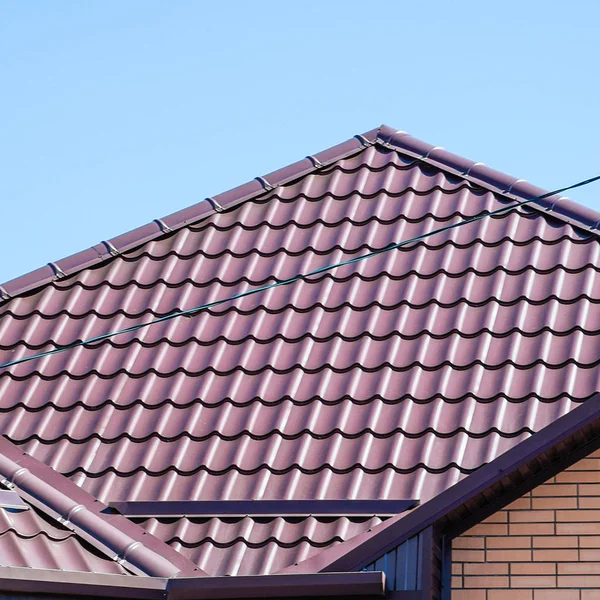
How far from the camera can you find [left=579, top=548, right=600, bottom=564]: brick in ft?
18.9

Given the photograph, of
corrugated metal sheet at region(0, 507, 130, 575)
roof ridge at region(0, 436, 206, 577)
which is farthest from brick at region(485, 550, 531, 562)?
corrugated metal sheet at region(0, 507, 130, 575)

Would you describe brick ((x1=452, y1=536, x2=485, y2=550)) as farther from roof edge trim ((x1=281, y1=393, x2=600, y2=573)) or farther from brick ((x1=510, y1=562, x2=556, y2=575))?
roof edge trim ((x1=281, y1=393, x2=600, y2=573))

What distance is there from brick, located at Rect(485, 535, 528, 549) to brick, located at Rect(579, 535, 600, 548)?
10.1 inches

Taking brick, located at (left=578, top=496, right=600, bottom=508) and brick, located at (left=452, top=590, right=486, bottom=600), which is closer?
brick, located at (left=452, top=590, right=486, bottom=600)

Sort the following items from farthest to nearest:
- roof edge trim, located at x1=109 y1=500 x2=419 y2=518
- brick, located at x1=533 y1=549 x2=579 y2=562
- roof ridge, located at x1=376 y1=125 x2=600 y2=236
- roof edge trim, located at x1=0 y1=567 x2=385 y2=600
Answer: roof ridge, located at x1=376 y1=125 x2=600 y2=236
roof edge trim, located at x1=109 y1=500 x2=419 y2=518
brick, located at x1=533 y1=549 x2=579 y2=562
roof edge trim, located at x1=0 y1=567 x2=385 y2=600

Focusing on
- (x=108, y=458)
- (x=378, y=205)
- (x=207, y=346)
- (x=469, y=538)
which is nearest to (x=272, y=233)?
(x=378, y=205)

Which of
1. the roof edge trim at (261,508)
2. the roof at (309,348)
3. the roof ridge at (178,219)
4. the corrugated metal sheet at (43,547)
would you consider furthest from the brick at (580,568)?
the roof ridge at (178,219)

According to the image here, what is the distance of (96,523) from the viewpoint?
6.29 meters

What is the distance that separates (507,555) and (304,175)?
4.31m

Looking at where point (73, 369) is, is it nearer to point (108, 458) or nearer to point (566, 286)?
point (108, 458)

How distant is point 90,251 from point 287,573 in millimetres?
3842

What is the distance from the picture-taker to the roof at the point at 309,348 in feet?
21.4

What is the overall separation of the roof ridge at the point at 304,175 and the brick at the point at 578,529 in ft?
9.20

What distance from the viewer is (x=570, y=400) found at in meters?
6.58
